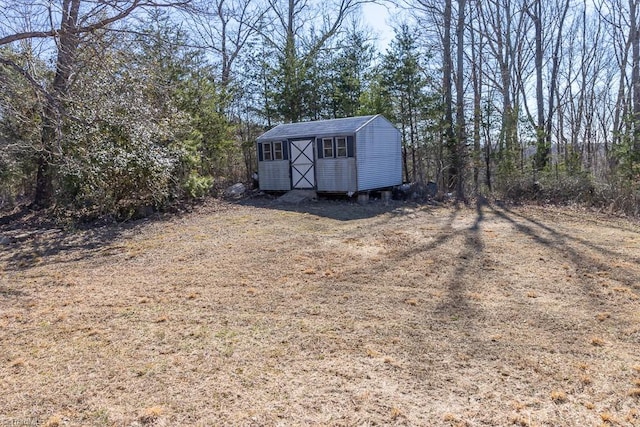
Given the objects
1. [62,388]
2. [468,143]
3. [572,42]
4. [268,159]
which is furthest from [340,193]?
[572,42]

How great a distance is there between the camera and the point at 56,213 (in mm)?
9148

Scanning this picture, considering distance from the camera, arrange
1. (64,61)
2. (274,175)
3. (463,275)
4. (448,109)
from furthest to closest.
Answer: (448,109), (274,175), (64,61), (463,275)

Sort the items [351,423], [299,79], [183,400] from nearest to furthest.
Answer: [351,423], [183,400], [299,79]

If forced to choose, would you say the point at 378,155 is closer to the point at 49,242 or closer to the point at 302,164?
the point at 302,164

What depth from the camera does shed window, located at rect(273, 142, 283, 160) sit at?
12711 mm

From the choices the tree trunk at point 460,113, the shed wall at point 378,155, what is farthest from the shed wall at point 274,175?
the tree trunk at point 460,113

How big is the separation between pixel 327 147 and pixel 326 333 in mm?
8766

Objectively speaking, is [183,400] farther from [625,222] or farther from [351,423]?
[625,222]

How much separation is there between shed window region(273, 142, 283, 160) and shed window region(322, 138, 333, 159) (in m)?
1.59

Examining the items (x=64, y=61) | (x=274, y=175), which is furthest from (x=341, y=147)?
(x=64, y=61)

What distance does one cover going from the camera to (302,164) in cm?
1228

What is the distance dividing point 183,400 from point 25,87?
6.49 meters

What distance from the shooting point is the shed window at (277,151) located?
1271cm

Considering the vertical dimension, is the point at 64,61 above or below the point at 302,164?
above
